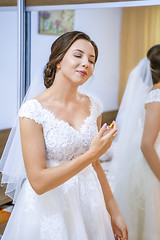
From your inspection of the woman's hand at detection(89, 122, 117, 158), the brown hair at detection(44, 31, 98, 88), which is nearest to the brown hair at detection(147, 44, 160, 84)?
the brown hair at detection(44, 31, 98, 88)

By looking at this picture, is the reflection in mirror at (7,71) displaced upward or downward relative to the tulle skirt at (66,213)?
upward

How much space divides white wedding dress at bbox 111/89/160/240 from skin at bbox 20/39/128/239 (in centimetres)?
71

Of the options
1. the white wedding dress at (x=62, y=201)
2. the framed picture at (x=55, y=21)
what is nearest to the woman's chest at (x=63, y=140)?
the white wedding dress at (x=62, y=201)

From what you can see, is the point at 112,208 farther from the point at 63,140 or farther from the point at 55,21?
the point at 55,21

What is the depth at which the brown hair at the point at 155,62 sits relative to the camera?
2.17m

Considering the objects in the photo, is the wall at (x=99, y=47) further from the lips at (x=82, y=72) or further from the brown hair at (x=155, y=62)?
the lips at (x=82, y=72)

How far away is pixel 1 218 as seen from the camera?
2477 mm

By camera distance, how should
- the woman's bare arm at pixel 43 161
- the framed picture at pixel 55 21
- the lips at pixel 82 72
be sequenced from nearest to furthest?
the woman's bare arm at pixel 43 161, the lips at pixel 82 72, the framed picture at pixel 55 21

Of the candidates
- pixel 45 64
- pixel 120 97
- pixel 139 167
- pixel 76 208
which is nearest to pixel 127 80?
pixel 120 97

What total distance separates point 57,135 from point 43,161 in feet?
0.39

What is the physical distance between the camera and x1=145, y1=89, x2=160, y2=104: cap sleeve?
2.13m

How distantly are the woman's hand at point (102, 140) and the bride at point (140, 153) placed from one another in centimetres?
77

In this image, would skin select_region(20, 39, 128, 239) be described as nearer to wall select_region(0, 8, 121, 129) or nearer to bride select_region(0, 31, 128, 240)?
Result: bride select_region(0, 31, 128, 240)

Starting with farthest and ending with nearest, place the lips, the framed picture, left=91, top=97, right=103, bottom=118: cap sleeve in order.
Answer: the framed picture < left=91, top=97, right=103, bottom=118: cap sleeve < the lips
